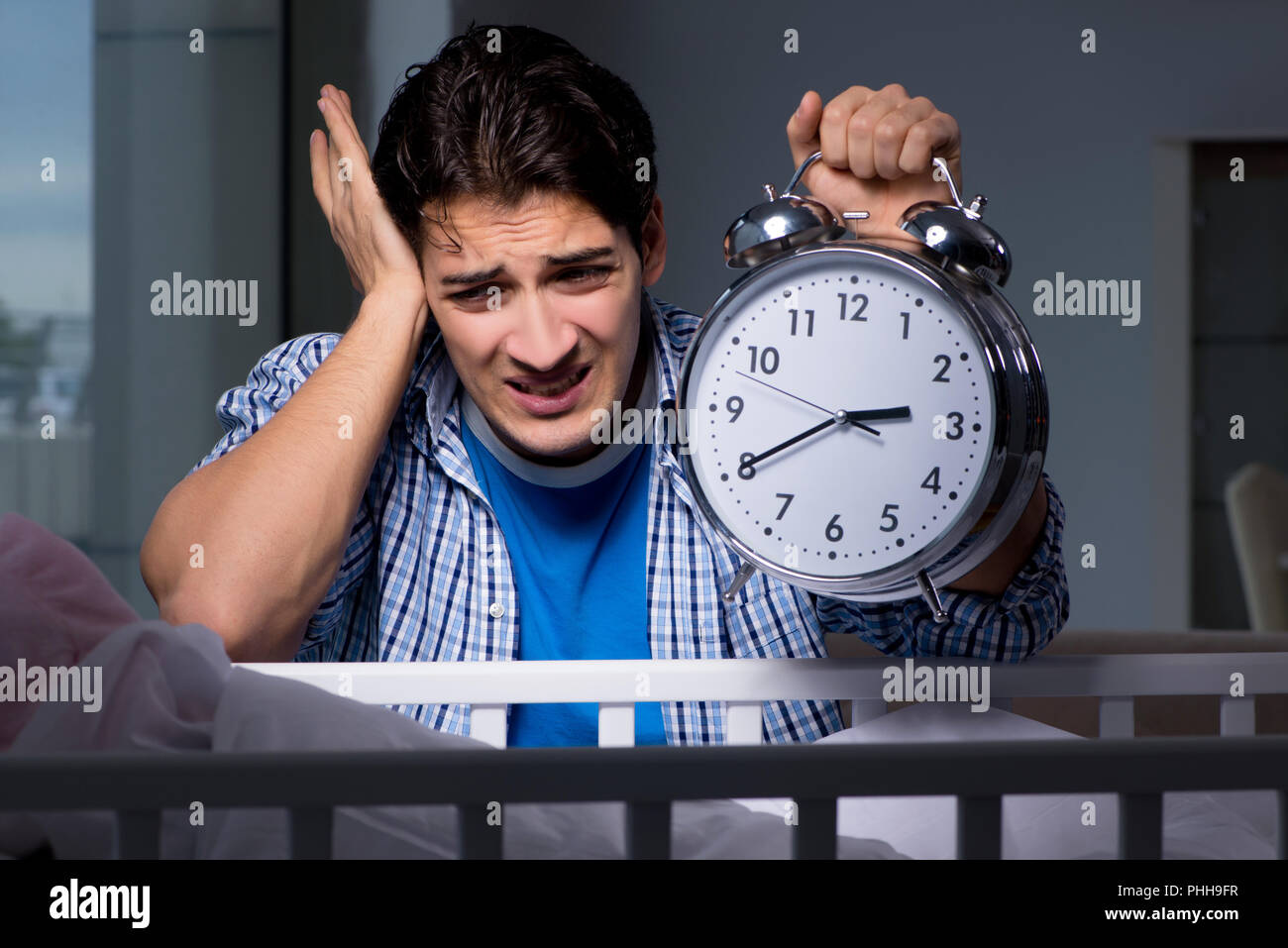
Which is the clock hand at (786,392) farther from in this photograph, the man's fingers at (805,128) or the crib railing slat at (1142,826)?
the crib railing slat at (1142,826)

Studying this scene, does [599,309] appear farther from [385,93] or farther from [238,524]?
[385,93]

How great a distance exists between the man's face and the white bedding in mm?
355

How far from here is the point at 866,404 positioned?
68 cm

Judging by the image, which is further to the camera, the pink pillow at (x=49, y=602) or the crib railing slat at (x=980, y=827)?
the pink pillow at (x=49, y=602)

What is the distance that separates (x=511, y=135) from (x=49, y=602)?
0.47 m

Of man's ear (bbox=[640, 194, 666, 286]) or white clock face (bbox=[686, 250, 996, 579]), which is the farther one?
man's ear (bbox=[640, 194, 666, 286])

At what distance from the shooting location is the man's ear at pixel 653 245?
3.29 feet

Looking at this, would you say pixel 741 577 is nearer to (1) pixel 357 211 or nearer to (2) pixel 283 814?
(2) pixel 283 814

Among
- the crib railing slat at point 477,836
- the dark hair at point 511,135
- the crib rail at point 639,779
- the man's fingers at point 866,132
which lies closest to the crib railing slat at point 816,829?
the crib rail at point 639,779

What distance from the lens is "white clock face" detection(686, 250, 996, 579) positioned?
66 centimetres

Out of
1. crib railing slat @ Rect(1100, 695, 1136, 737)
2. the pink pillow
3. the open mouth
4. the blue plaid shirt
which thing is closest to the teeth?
the open mouth

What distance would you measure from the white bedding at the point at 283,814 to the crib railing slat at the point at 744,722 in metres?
0.15

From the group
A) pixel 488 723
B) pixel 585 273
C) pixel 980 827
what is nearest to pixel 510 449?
pixel 585 273

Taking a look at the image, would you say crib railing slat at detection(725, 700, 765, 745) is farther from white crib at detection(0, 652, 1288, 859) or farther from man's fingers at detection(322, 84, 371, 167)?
man's fingers at detection(322, 84, 371, 167)
